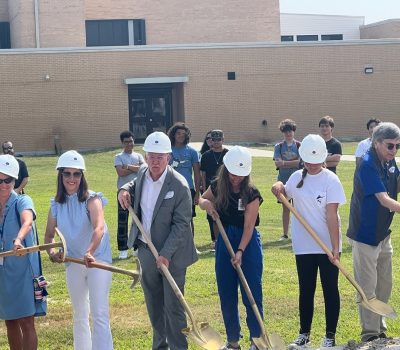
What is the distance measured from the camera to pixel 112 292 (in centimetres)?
1016

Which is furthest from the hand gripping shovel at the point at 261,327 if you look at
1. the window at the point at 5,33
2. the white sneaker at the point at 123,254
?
the window at the point at 5,33

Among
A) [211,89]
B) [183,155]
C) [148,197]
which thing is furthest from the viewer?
[211,89]

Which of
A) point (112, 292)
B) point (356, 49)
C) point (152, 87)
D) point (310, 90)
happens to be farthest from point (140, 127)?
point (112, 292)

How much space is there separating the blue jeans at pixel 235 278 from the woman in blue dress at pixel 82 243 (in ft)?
3.28

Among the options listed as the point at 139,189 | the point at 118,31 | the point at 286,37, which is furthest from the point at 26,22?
the point at 139,189

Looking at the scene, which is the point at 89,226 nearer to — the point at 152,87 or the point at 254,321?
the point at 254,321

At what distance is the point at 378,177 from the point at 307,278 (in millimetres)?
1054

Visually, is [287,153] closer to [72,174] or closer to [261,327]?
[261,327]

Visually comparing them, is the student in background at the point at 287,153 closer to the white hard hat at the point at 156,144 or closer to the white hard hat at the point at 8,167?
the white hard hat at the point at 156,144

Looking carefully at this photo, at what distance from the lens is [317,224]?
762 cm

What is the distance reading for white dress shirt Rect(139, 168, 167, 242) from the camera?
23.9ft

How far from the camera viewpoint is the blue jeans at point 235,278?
24.7 ft

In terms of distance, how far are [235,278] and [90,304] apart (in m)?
1.31

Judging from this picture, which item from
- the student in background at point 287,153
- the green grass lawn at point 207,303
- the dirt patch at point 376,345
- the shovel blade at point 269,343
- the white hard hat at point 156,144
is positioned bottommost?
the green grass lawn at point 207,303
